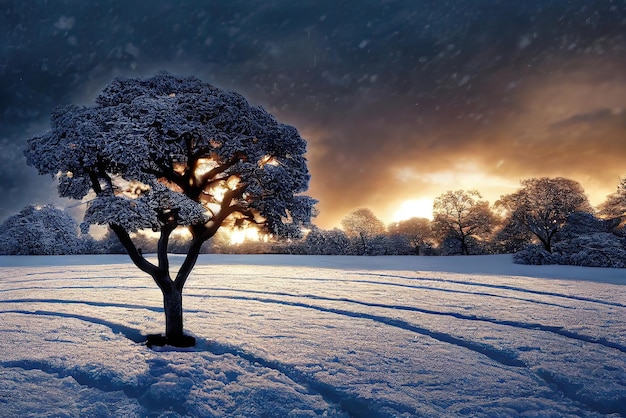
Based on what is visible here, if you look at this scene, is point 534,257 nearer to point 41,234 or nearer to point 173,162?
point 173,162

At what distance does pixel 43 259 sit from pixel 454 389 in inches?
1769

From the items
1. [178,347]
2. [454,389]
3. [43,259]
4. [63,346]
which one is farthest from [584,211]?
[43,259]

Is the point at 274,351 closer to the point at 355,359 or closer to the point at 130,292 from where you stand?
the point at 355,359

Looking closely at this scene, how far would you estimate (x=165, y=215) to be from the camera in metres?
7.49

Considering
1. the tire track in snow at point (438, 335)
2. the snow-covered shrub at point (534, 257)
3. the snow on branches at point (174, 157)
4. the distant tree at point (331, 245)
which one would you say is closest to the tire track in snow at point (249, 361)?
the snow on branches at point (174, 157)

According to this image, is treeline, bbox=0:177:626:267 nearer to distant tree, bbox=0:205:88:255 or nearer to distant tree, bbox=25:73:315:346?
distant tree, bbox=0:205:88:255

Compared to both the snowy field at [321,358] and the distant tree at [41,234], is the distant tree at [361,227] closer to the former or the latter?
the snowy field at [321,358]

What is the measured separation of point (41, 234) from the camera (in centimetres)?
4278

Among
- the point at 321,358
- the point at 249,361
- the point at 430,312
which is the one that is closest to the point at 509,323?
the point at 430,312

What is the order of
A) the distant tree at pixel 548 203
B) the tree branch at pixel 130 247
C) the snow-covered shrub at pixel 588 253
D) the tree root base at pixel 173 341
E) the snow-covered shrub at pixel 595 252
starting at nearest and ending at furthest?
the tree branch at pixel 130 247, the tree root base at pixel 173 341, the snow-covered shrub at pixel 595 252, the snow-covered shrub at pixel 588 253, the distant tree at pixel 548 203

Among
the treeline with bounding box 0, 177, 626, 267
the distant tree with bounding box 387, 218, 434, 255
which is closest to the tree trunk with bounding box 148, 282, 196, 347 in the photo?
the treeline with bounding box 0, 177, 626, 267

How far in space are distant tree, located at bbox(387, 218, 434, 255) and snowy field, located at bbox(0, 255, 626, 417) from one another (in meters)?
38.8

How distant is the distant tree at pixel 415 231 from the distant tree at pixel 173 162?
46.1 metres

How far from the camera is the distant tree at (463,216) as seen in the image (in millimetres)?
43500
